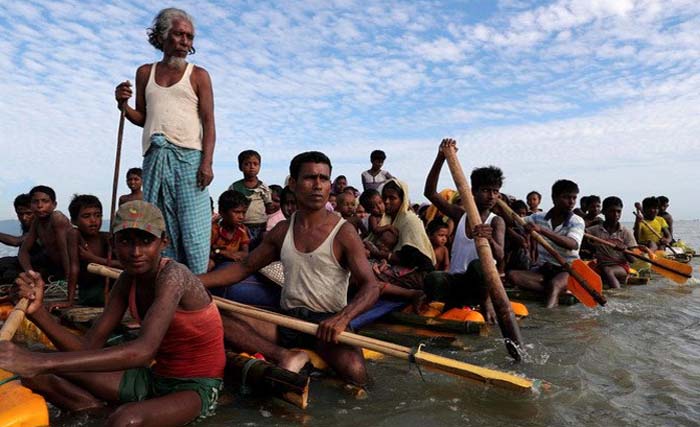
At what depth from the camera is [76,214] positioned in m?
5.19

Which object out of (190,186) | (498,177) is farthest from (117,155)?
(498,177)

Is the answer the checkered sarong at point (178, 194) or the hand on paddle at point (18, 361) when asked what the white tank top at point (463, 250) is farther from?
the hand on paddle at point (18, 361)

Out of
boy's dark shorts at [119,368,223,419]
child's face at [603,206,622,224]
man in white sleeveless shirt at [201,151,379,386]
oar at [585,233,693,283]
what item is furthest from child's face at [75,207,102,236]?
child's face at [603,206,622,224]

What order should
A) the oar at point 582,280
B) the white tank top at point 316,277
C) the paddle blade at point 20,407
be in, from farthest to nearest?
the oar at point 582,280 < the white tank top at point 316,277 < the paddle blade at point 20,407

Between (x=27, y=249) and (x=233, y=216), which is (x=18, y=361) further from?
(x=27, y=249)

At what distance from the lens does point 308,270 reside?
10.9 ft

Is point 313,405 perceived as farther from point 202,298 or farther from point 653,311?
point 653,311

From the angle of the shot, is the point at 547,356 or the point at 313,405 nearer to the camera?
the point at 313,405

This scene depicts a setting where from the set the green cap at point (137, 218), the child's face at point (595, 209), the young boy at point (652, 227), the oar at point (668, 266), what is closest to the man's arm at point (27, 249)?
the green cap at point (137, 218)

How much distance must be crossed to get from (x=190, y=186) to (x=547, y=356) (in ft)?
9.69

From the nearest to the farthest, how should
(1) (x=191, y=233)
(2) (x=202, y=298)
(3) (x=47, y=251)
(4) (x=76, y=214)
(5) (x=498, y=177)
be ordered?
(2) (x=202, y=298)
(1) (x=191, y=233)
(5) (x=498, y=177)
(4) (x=76, y=214)
(3) (x=47, y=251)

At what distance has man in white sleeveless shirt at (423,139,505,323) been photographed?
449cm

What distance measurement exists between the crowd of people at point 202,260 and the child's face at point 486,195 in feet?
0.06

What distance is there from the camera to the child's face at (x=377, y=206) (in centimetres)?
640
